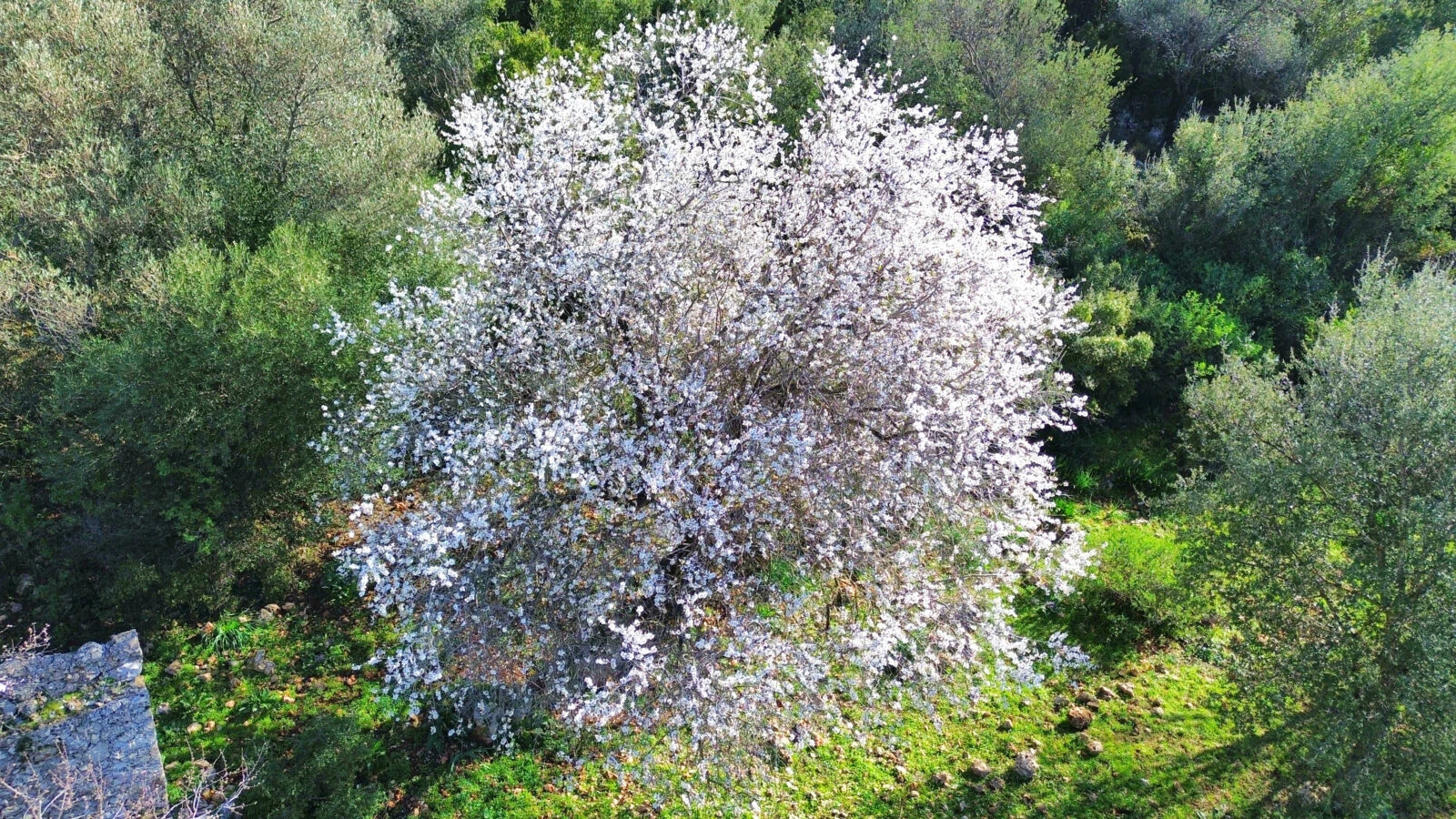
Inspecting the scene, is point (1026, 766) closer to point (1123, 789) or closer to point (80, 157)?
point (1123, 789)

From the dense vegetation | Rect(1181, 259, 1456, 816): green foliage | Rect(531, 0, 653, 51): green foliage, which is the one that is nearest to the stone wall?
the dense vegetation

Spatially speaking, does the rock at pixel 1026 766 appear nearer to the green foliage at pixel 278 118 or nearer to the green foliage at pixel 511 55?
the green foliage at pixel 278 118

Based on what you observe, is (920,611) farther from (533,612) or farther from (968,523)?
(533,612)

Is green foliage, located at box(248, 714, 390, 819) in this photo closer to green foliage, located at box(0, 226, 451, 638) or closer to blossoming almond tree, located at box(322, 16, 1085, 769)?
blossoming almond tree, located at box(322, 16, 1085, 769)

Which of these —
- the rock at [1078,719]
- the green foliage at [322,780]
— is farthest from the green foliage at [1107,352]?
the green foliage at [322,780]

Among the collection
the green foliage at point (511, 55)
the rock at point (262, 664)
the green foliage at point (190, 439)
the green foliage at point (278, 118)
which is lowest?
the rock at point (262, 664)

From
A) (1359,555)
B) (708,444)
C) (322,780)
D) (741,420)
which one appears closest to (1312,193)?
(1359,555)

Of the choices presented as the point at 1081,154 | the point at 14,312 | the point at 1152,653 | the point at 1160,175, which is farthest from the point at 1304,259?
the point at 14,312
